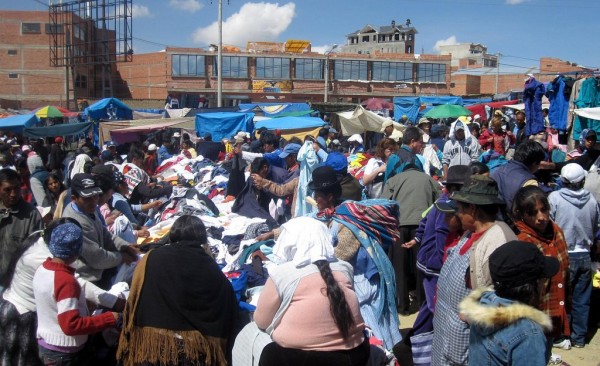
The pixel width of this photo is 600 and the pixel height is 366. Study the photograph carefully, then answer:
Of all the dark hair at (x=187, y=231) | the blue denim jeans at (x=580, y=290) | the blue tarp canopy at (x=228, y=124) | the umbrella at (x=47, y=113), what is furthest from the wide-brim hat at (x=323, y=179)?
the umbrella at (x=47, y=113)

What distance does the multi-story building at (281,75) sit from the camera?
2094 inches

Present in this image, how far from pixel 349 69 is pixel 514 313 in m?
55.9

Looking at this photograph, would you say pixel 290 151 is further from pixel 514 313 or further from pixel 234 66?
pixel 234 66

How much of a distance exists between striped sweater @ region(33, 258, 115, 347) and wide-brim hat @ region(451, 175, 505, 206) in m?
2.19

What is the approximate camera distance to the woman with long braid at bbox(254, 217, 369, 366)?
254 cm

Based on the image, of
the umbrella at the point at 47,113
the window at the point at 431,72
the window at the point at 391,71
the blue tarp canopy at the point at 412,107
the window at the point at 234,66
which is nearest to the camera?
the umbrella at the point at 47,113

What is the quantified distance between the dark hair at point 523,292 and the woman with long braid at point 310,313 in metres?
0.75

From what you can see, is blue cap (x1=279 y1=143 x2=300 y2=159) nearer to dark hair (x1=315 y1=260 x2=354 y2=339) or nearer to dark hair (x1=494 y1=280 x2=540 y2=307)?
dark hair (x1=315 y1=260 x2=354 y2=339)

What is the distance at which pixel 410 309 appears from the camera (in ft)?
18.4

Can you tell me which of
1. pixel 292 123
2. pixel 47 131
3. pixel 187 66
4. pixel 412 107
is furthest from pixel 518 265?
pixel 187 66

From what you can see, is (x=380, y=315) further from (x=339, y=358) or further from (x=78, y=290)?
(x=78, y=290)

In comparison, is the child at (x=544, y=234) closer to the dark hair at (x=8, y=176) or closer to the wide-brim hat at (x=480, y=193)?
the wide-brim hat at (x=480, y=193)

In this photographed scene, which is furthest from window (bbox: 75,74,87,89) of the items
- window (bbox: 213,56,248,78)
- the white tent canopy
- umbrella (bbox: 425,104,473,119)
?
umbrella (bbox: 425,104,473,119)

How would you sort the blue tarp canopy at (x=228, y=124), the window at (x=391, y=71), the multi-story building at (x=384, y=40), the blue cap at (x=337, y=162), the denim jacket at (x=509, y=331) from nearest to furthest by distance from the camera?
the denim jacket at (x=509, y=331) → the blue cap at (x=337, y=162) → the blue tarp canopy at (x=228, y=124) → the window at (x=391, y=71) → the multi-story building at (x=384, y=40)
